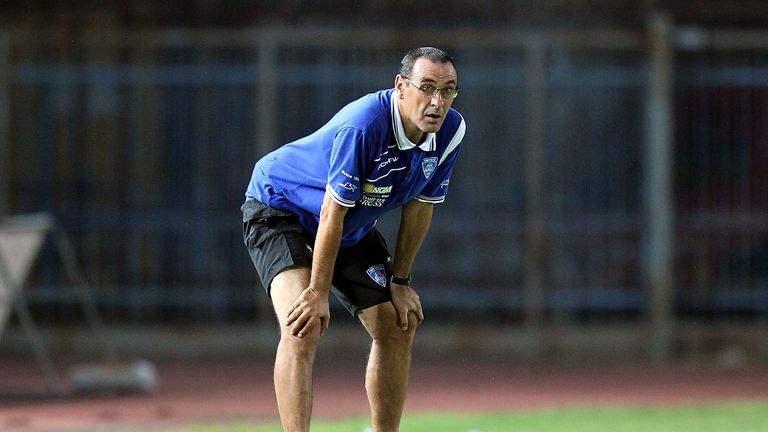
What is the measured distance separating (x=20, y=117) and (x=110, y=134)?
0.89 m

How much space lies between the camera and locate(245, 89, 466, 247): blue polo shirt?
6.64 m

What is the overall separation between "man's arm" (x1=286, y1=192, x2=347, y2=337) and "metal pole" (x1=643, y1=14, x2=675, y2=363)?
8.21 m

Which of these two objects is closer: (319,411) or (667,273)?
(319,411)

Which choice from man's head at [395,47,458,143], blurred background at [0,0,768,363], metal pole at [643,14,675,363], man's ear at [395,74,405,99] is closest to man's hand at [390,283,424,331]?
man's head at [395,47,458,143]

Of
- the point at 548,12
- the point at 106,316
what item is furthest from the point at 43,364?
the point at 548,12

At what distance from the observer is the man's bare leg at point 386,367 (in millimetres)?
7242

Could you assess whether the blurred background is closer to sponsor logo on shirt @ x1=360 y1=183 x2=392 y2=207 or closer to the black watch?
the black watch

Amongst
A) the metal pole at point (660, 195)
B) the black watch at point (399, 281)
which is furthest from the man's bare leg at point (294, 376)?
the metal pole at point (660, 195)

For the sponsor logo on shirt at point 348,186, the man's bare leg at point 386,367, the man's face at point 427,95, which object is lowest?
the man's bare leg at point 386,367

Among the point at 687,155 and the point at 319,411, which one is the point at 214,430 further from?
the point at 687,155

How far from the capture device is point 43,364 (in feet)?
37.9

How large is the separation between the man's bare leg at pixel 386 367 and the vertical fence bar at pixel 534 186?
7382 millimetres

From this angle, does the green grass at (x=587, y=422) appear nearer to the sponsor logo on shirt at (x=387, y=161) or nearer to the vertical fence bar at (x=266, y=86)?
the sponsor logo on shirt at (x=387, y=161)

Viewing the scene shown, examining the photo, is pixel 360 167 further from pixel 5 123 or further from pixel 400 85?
pixel 5 123
